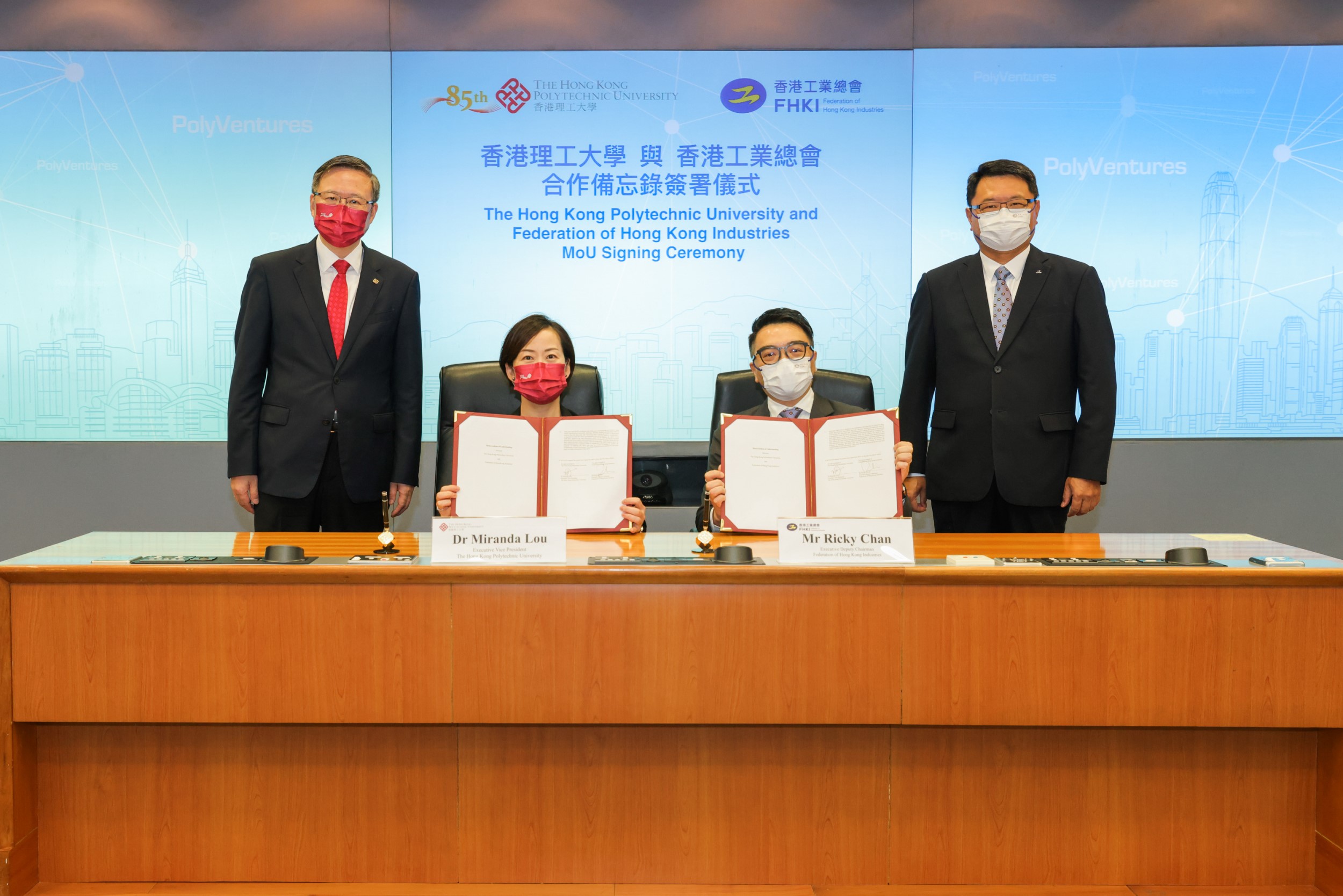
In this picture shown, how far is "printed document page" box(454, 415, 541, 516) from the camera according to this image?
85.7 inches

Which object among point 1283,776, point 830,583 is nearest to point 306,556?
point 830,583

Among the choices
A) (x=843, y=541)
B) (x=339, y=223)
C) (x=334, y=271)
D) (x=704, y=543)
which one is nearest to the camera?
(x=843, y=541)

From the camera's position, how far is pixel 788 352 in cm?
247

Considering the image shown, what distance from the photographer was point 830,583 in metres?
1.84

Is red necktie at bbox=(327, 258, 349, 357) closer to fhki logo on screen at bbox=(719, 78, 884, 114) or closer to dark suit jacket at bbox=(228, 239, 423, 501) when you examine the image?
dark suit jacket at bbox=(228, 239, 423, 501)

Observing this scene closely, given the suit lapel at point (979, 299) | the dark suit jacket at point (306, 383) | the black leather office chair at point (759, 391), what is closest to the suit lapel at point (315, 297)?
the dark suit jacket at point (306, 383)

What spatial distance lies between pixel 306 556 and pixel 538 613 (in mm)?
537

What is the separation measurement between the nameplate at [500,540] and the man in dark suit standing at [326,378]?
0.98 meters

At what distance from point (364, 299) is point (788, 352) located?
4.17 ft

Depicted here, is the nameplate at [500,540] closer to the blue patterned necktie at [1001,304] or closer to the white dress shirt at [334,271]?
the white dress shirt at [334,271]

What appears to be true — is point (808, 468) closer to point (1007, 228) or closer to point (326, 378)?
point (1007, 228)

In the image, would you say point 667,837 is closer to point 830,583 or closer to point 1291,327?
point 830,583

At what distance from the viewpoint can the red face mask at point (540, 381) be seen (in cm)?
252

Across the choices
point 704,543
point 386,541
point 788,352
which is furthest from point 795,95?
point 386,541
